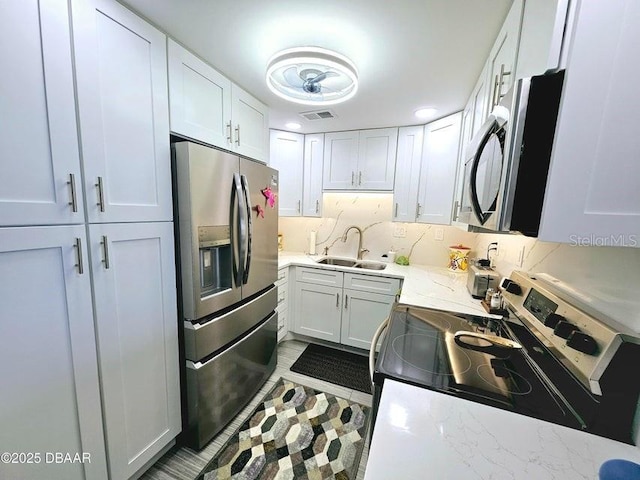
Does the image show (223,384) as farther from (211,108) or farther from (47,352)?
(211,108)

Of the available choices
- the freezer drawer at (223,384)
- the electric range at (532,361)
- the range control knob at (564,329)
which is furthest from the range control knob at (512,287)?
the freezer drawer at (223,384)

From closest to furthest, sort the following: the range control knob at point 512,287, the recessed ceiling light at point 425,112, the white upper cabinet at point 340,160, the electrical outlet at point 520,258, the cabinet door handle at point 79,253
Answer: the cabinet door handle at point 79,253
the range control knob at point 512,287
the electrical outlet at point 520,258
the recessed ceiling light at point 425,112
the white upper cabinet at point 340,160

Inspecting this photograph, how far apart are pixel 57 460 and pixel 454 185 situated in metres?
2.77

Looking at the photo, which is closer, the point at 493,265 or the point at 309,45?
the point at 309,45

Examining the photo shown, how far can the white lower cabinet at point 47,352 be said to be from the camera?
826 millimetres

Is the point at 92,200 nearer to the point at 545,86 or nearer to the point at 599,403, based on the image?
the point at 545,86

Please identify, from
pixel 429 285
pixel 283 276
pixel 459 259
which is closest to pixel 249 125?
pixel 283 276

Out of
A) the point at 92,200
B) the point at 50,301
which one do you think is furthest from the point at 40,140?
the point at 50,301

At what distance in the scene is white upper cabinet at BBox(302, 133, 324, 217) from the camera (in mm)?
2684

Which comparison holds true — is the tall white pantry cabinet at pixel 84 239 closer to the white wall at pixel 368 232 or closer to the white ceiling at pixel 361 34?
the white ceiling at pixel 361 34

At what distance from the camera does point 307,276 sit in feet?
8.46

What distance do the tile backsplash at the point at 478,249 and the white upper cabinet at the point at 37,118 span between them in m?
1.85

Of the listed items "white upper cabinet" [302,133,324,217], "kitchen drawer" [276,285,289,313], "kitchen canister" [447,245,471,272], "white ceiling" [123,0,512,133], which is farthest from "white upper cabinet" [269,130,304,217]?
"kitchen canister" [447,245,471,272]

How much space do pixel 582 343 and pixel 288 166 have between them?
2.54m
